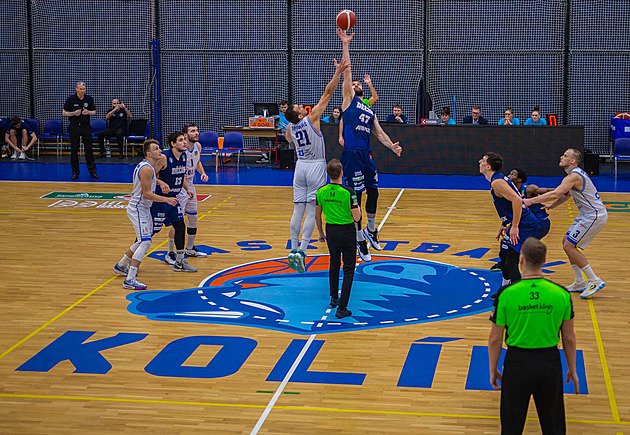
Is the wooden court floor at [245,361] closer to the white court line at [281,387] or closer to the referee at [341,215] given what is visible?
the white court line at [281,387]

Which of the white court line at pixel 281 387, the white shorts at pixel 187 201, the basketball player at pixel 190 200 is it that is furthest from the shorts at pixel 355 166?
the white court line at pixel 281 387

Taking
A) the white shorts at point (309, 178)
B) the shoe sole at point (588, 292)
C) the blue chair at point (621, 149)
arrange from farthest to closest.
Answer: the blue chair at point (621, 149) < the white shorts at point (309, 178) < the shoe sole at point (588, 292)

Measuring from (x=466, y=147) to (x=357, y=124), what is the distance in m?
9.35

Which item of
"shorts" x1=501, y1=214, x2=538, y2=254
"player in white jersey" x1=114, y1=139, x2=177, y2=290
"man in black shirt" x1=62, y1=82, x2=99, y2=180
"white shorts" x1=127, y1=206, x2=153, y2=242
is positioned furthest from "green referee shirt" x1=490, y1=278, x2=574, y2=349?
"man in black shirt" x1=62, y1=82, x2=99, y2=180

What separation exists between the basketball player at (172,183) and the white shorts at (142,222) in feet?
0.53

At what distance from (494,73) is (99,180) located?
11.8 meters

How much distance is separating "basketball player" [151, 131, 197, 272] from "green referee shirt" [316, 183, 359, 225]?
99.6 inches

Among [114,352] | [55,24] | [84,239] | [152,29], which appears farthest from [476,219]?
[55,24]

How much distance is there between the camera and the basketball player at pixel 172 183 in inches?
408

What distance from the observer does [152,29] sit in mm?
24656

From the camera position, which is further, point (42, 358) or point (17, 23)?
point (17, 23)

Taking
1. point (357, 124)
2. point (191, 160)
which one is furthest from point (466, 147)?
point (191, 160)

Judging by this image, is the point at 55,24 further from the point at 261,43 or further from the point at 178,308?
the point at 178,308

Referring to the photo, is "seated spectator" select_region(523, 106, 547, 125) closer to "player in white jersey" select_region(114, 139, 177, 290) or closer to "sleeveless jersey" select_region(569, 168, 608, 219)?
"sleeveless jersey" select_region(569, 168, 608, 219)
